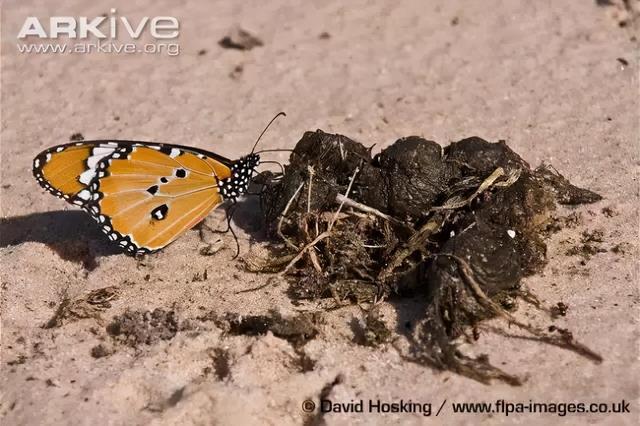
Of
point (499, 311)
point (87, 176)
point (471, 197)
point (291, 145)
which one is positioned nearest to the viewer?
point (499, 311)

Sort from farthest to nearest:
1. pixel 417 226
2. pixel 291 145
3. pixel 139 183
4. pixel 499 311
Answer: pixel 291 145, pixel 139 183, pixel 417 226, pixel 499 311

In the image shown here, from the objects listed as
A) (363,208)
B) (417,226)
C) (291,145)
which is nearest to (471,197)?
(417,226)

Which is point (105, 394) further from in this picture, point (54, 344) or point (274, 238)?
point (274, 238)

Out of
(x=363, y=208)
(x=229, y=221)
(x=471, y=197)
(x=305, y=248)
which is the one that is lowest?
(x=305, y=248)

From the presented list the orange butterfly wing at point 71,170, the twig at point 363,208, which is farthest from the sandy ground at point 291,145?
the twig at point 363,208

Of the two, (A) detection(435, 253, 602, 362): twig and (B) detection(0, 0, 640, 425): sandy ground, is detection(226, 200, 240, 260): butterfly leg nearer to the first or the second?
(B) detection(0, 0, 640, 425): sandy ground

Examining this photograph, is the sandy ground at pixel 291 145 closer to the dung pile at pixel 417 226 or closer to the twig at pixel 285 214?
the dung pile at pixel 417 226

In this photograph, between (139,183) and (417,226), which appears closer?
(417,226)

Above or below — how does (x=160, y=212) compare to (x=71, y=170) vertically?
below

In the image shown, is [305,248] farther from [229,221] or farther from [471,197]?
[471,197]

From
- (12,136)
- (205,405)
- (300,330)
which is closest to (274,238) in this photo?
(300,330)
